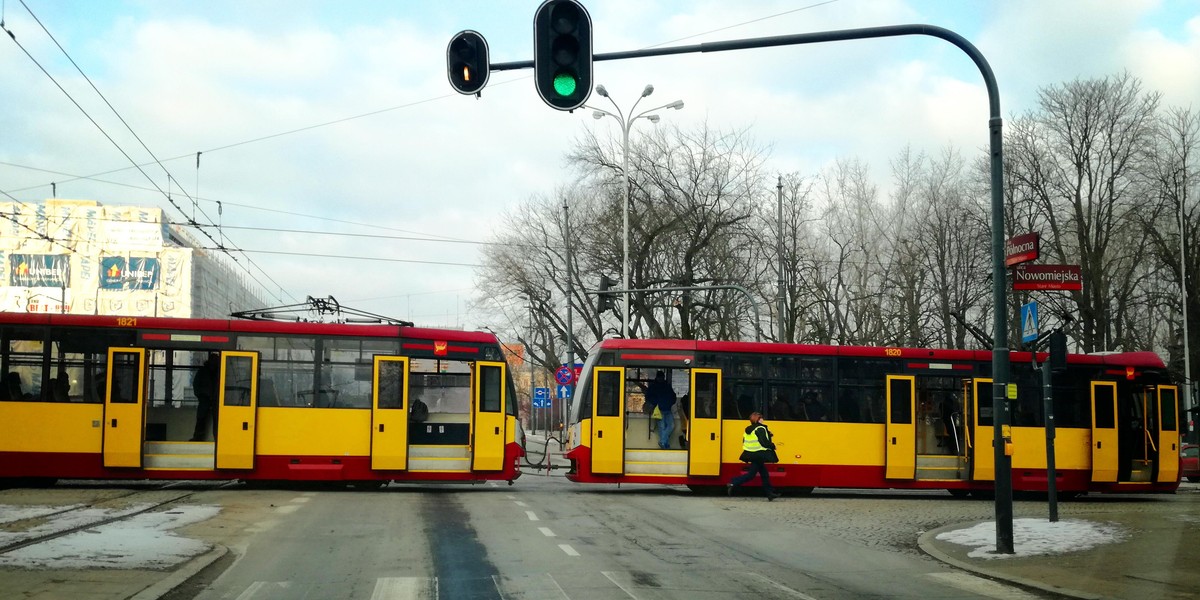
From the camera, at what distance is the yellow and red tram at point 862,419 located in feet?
70.7

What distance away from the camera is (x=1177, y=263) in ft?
144

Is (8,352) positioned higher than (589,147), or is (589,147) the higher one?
(589,147)

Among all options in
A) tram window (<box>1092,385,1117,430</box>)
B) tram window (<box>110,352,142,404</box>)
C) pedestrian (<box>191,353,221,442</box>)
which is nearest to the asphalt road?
pedestrian (<box>191,353,221,442</box>)

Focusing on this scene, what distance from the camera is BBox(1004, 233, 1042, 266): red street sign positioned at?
12.6 meters

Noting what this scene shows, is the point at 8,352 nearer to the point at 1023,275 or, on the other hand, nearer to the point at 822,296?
the point at 1023,275

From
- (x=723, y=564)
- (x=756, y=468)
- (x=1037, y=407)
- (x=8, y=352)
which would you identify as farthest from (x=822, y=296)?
(x=723, y=564)

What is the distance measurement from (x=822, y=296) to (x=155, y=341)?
28.6 meters

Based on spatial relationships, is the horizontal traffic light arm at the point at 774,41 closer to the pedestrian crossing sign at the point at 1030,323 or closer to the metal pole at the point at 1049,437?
the pedestrian crossing sign at the point at 1030,323

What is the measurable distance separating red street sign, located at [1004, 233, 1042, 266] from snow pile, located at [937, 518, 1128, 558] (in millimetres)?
3264

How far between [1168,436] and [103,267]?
9779 cm

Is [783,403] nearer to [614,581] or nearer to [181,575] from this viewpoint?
[614,581]

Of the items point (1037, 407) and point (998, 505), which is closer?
point (998, 505)

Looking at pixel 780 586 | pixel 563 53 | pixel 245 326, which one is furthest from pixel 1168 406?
pixel 245 326

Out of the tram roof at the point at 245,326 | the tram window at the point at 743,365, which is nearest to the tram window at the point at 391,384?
the tram roof at the point at 245,326
